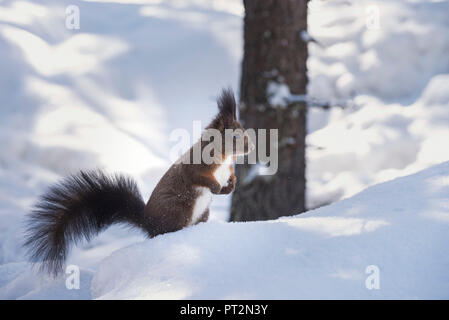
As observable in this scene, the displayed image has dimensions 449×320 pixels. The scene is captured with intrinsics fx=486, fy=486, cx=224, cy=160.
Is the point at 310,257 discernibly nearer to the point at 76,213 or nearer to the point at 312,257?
the point at 312,257

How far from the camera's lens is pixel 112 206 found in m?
2.22

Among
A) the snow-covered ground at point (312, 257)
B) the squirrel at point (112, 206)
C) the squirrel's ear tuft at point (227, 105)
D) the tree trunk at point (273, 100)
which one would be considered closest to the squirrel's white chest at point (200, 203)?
the squirrel at point (112, 206)

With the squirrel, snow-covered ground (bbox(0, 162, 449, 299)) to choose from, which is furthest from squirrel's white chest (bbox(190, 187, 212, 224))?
snow-covered ground (bbox(0, 162, 449, 299))

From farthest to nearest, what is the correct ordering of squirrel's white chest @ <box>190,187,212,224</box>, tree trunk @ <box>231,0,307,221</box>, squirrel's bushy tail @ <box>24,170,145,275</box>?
tree trunk @ <box>231,0,307,221</box> < squirrel's white chest @ <box>190,187,212,224</box> < squirrel's bushy tail @ <box>24,170,145,275</box>

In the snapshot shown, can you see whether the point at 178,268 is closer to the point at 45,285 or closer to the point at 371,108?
the point at 45,285

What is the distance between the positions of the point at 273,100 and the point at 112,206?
56.2 inches

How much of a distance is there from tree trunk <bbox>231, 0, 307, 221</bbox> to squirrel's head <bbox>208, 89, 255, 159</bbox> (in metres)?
0.92

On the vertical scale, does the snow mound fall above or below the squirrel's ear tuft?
below

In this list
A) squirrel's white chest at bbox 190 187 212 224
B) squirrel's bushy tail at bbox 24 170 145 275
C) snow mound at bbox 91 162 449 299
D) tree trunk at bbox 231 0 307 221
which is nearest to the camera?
snow mound at bbox 91 162 449 299

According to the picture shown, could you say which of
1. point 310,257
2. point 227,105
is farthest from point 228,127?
point 310,257

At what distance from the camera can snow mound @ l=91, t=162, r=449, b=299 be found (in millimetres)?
1411

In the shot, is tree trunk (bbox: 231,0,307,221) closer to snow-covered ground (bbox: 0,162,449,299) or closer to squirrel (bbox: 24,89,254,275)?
squirrel (bbox: 24,89,254,275)

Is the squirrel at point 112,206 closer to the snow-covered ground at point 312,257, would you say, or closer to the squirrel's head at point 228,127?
the squirrel's head at point 228,127

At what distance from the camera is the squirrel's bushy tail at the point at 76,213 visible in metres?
2.10
